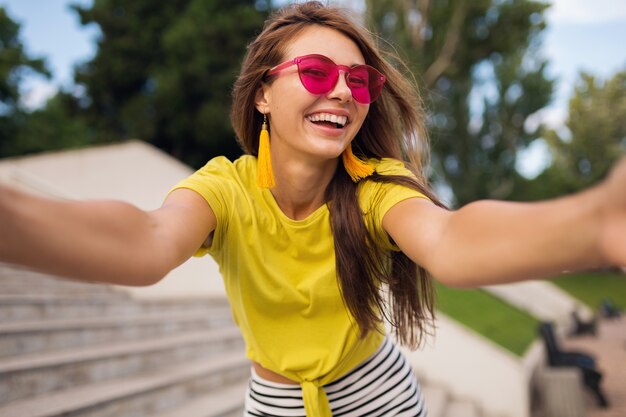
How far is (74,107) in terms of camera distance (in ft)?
57.0

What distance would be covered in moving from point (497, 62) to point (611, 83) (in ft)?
35.7

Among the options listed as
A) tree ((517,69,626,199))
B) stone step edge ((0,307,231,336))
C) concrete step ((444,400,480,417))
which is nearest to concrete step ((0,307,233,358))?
stone step edge ((0,307,231,336))

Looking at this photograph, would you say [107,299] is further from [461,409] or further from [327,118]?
[327,118]

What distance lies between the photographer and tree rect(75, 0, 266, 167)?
15828mm

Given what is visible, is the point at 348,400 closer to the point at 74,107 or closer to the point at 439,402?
the point at 439,402

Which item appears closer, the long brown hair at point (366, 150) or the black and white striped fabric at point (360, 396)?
the long brown hair at point (366, 150)

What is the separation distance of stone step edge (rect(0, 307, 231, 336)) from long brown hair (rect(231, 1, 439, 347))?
2.92 m

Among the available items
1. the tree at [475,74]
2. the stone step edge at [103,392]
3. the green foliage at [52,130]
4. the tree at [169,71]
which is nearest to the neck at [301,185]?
the stone step edge at [103,392]

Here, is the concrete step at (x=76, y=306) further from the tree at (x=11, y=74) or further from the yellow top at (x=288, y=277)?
the tree at (x=11, y=74)

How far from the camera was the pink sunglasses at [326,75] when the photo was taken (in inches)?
68.3

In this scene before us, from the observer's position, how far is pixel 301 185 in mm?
1871

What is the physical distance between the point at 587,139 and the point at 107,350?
1039 inches

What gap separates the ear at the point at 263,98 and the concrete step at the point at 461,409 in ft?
16.9

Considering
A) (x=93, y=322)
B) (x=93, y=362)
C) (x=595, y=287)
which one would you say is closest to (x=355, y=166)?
(x=93, y=362)
